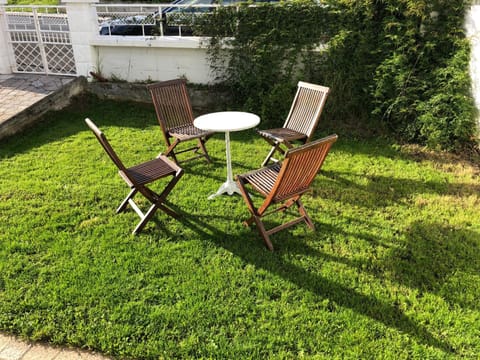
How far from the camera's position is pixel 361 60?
6.54 meters

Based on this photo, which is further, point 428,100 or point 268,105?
point 268,105

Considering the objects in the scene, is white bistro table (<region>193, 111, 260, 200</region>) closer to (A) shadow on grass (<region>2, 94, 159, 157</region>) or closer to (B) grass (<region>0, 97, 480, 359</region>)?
(B) grass (<region>0, 97, 480, 359</region>)

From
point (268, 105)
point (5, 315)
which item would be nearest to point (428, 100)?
point (268, 105)

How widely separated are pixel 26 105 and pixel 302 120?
492 centimetres

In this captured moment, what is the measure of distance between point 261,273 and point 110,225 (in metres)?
1.80

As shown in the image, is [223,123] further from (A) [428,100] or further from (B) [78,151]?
(A) [428,100]

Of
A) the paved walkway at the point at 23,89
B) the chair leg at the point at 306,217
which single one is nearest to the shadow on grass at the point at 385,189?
the chair leg at the point at 306,217

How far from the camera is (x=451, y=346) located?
9.64ft

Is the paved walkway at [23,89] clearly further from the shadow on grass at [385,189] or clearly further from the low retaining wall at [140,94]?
the shadow on grass at [385,189]

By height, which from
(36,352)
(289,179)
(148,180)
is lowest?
(36,352)

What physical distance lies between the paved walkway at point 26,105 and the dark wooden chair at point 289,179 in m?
1.90

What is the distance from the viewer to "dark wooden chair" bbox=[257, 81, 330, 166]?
5254mm

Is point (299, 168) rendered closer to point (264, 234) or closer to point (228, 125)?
point (264, 234)

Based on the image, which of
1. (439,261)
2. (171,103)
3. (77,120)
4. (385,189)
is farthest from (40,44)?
(439,261)
